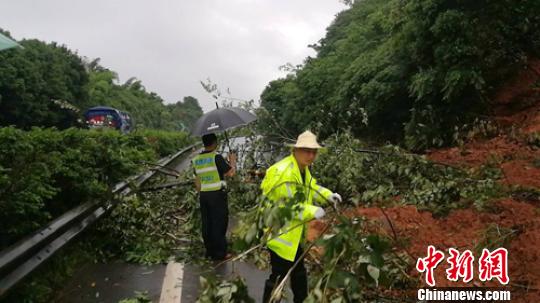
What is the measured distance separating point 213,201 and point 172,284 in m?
1.35

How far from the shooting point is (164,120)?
387 ft

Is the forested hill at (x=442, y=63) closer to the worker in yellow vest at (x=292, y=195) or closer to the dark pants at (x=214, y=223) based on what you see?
the dark pants at (x=214, y=223)

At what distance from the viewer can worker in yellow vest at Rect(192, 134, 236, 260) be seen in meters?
6.42

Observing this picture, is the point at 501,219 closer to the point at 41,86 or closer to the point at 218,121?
the point at 218,121

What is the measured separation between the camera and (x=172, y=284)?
546 cm

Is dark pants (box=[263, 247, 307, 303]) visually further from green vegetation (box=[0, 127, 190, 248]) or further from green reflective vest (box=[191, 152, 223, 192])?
green vegetation (box=[0, 127, 190, 248])

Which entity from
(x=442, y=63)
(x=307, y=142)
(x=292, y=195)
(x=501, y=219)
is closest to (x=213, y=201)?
(x=307, y=142)

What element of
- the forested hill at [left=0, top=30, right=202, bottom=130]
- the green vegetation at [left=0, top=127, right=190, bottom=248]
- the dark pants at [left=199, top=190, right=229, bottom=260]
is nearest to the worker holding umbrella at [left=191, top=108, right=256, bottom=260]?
the dark pants at [left=199, top=190, right=229, bottom=260]

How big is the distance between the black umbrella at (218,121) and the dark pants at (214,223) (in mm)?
858

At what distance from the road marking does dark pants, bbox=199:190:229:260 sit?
488 millimetres

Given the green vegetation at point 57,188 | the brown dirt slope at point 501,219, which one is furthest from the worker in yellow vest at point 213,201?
the brown dirt slope at point 501,219

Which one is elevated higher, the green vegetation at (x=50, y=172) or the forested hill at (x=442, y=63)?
the forested hill at (x=442, y=63)

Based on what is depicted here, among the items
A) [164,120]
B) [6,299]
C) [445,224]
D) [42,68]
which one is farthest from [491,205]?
[164,120]

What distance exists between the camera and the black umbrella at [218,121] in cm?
663
